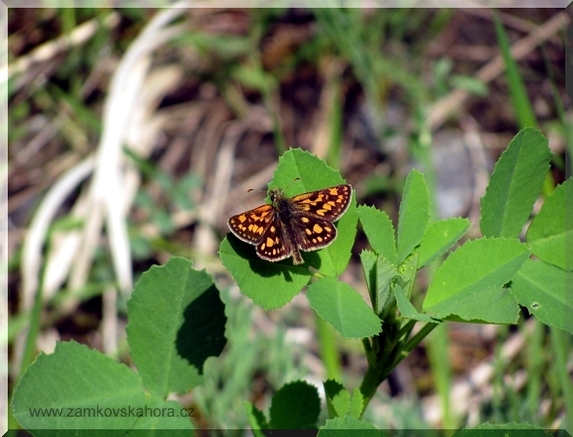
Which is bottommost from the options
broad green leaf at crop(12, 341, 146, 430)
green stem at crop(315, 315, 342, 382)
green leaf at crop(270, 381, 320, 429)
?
green stem at crop(315, 315, 342, 382)

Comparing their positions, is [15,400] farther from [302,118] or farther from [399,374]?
[302,118]

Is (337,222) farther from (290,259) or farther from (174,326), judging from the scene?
(174,326)

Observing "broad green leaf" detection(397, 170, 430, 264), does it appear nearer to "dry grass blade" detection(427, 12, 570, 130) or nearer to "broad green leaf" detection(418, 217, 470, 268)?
"broad green leaf" detection(418, 217, 470, 268)

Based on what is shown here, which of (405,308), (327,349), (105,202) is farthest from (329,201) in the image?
(105,202)

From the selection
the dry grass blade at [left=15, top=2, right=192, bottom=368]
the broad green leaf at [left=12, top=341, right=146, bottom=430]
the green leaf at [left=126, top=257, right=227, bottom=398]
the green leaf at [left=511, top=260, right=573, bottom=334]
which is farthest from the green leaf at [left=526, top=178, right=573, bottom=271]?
the dry grass blade at [left=15, top=2, right=192, bottom=368]

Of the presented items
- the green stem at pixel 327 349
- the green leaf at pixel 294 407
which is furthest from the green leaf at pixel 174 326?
the green stem at pixel 327 349
